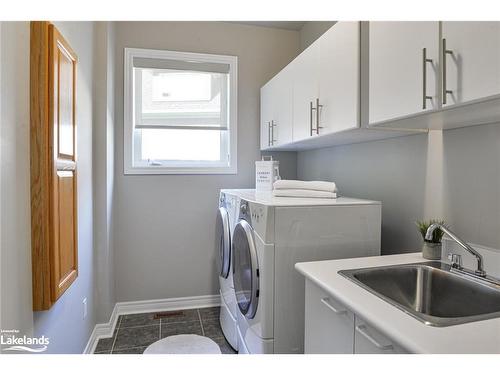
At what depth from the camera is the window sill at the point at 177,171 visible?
270cm

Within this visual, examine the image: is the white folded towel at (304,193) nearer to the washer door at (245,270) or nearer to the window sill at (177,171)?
the washer door at (245,270)

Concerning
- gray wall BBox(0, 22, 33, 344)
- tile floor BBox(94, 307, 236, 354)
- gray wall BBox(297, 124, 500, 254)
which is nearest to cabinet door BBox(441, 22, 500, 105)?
gray wall BBox(297, 124, 500, 254)

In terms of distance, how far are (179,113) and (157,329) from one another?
183 cm

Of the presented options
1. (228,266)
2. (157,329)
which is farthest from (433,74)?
(157,329)

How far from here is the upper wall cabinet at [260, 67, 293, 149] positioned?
2277mm

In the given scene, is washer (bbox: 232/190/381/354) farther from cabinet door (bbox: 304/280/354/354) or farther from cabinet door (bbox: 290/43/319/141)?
cabinet door (bbox: 290/43/319/141)

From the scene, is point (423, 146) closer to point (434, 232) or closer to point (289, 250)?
point (434, 232)

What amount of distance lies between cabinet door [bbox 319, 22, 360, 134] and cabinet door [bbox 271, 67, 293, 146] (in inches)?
17.7

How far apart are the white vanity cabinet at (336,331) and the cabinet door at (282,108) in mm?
1316

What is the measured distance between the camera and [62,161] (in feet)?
4.50

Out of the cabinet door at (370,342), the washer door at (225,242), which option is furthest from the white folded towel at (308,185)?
the cabinet door at (370,342)

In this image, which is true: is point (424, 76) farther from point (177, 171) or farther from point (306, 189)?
point (177, 171)

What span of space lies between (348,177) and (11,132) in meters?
1.93
